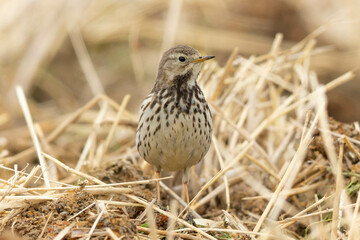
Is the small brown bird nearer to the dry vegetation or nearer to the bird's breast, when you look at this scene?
the bird's breast

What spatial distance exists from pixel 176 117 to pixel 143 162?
1339 millimetres

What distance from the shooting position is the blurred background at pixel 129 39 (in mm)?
8969

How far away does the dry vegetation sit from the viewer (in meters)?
3.94

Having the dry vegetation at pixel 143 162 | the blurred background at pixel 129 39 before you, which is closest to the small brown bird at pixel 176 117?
the dry vegetation at pixel 143 162

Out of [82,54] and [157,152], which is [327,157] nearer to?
[157,152]

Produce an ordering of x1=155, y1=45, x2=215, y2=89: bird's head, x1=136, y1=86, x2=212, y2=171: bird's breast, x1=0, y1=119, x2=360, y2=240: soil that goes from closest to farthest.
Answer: x1=0, y1=119, x2=360, y2=240: soil < x1=136, y1=86, x2=212, y2=171: bird's breast < x1=155, y1=45, x2=215, y2=89: bird's head

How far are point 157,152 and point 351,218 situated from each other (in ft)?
5.63

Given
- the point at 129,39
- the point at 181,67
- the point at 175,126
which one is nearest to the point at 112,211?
the point at 175,126

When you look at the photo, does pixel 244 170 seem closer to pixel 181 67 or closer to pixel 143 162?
pixel 143 162

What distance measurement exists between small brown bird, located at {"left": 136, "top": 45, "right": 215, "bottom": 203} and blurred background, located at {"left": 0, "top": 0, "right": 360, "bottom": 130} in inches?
127

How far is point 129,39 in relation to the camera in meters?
8.86

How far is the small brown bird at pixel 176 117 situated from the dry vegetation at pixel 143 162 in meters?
0.35

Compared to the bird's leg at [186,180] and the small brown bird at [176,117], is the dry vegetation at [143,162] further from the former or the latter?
the small brown bird at [176,117]

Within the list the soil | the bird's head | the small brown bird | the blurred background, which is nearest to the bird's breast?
the small brown bird
